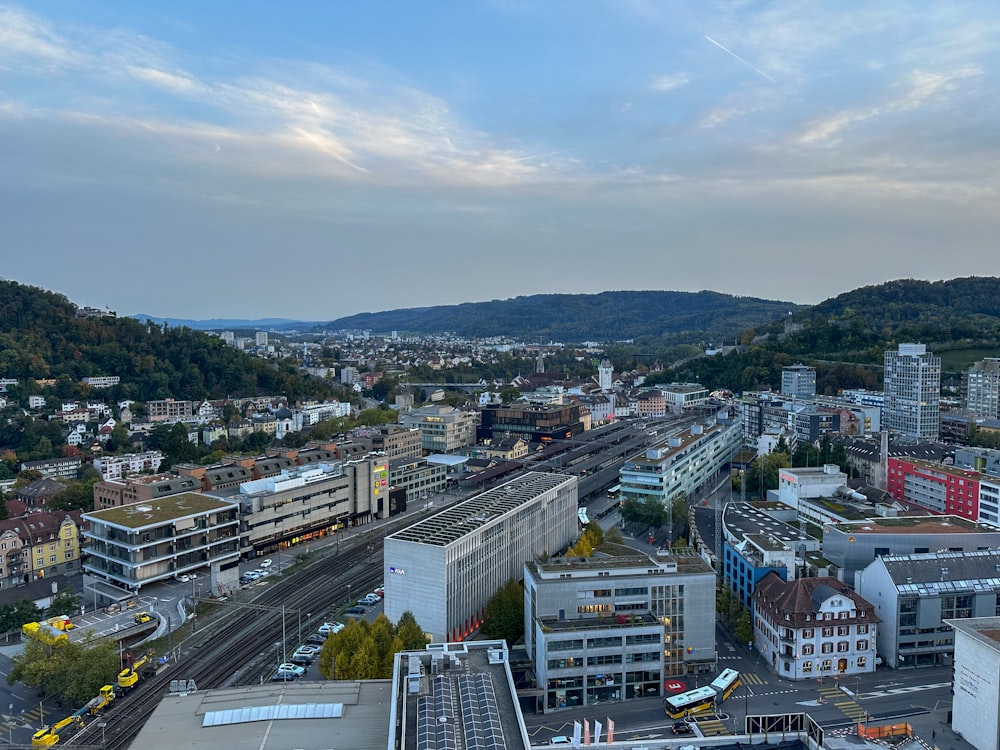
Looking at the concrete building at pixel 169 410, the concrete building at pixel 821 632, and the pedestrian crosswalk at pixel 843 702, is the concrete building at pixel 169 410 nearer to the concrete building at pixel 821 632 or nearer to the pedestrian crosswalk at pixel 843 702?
the concrete building at pixel 821 632

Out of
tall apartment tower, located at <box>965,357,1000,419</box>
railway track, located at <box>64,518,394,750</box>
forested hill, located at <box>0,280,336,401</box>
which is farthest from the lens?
forested hill, located at <box>0,280,336,401</box>

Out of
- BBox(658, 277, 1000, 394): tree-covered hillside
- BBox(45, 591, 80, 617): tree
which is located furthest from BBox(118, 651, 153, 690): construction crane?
BBox(658, 277, 1000, 394): tree-covered hillside

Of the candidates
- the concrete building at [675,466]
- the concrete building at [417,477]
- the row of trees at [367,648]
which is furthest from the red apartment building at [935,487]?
the row of trees at [367,648]

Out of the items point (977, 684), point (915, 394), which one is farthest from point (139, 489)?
point (915, 394)

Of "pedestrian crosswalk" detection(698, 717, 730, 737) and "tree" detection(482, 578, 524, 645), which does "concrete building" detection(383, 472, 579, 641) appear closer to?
"tree" detection(482, 578, 524, 645)

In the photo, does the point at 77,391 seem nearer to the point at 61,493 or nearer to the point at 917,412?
the point at 61,493

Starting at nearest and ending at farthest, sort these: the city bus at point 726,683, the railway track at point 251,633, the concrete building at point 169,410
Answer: the railway track at point 251,633 → the city bus at point 726,683 → the concrete building at point 169,410
